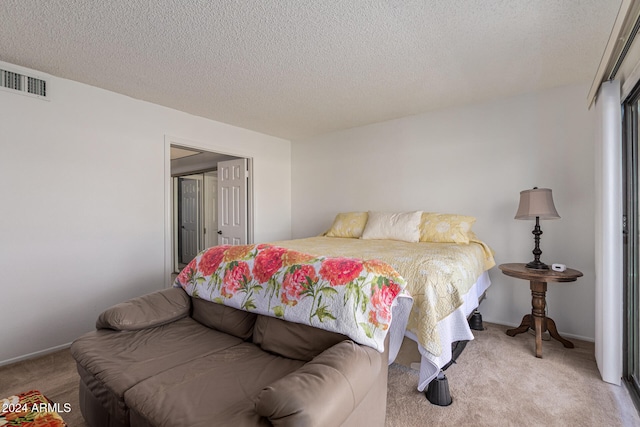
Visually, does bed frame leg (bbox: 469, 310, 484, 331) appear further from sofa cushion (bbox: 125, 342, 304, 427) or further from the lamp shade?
sofa cushion (bbox: 125, 342, 304, 427)

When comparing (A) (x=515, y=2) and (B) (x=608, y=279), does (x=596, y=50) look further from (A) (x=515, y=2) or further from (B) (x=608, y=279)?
(B) (x=608, y=279)

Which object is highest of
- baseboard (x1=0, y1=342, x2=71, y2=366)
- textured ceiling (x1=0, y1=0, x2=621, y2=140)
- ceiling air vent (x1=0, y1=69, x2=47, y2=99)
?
textured ceiling (x1=0, y1=0, x2=621, y2=140)

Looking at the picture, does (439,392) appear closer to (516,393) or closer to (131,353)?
(516,393)

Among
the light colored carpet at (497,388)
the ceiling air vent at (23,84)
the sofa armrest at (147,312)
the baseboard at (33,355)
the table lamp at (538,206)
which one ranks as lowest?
the baseboard at (33,355)

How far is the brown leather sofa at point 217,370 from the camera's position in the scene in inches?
39.3

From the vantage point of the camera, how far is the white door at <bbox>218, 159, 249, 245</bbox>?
14.2 ft

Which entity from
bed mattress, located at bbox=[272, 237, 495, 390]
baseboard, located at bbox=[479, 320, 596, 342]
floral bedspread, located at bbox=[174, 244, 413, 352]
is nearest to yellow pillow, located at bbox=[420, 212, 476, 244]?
bed mattress, located at bbox=[272, 237, 495, 390]

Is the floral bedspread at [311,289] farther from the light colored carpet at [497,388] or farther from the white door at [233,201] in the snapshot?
the white door at [233,201]

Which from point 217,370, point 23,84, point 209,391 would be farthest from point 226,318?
point 23,84

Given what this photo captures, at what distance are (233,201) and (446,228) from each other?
297cm

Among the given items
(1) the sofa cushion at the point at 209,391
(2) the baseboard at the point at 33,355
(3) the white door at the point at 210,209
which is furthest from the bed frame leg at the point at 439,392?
(3) the white door at the point at 210,209

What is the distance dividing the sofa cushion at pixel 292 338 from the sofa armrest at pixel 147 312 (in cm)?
61

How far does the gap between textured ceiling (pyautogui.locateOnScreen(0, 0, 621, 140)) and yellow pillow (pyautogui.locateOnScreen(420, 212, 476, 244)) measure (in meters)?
1.26

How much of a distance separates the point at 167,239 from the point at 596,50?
4185mm
